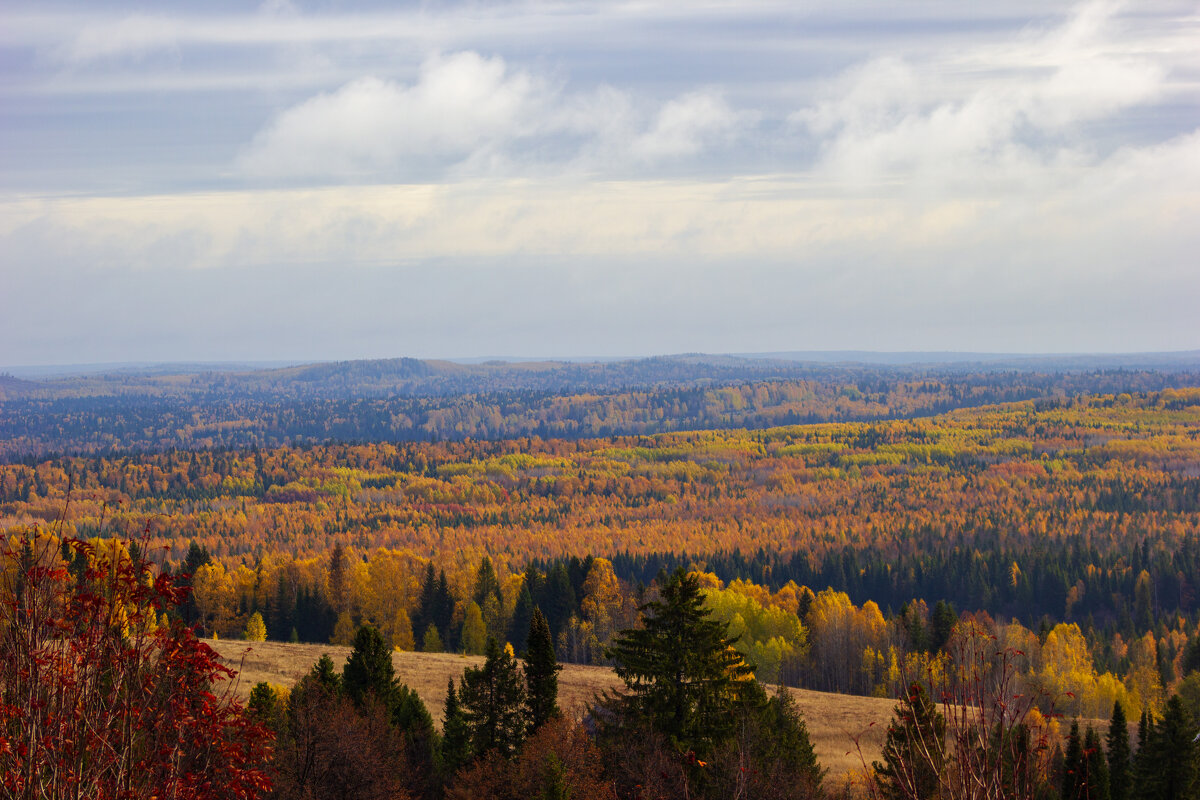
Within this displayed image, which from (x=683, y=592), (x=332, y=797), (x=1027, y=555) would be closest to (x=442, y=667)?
(x=332, y=797)

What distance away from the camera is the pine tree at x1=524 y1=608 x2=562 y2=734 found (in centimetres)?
4141

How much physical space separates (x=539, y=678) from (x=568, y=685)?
41234 millimetres

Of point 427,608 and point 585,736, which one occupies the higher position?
point 585,736

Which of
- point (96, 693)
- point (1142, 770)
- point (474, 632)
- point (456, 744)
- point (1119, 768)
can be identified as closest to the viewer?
point (96, 693)

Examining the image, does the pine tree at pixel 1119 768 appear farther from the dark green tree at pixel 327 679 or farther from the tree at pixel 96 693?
the tree at pixel 96 693

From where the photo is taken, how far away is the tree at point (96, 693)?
12.3 m

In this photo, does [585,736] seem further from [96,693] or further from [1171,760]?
[1171,760]

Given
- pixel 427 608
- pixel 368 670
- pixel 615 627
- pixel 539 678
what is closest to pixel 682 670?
pixel 539 678

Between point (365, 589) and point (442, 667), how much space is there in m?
35.6

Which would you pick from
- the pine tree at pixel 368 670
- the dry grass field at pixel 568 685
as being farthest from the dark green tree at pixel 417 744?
the dry grass field at pixel 568 685

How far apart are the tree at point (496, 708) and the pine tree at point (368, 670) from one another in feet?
27.3

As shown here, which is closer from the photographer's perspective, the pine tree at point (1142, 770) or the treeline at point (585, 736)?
the treeline at point (585, 736)

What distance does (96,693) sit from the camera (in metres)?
13.0

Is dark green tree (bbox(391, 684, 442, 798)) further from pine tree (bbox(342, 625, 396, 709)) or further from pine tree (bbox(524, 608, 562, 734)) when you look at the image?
pine tree (bbox(524, 608, 562, 734))
